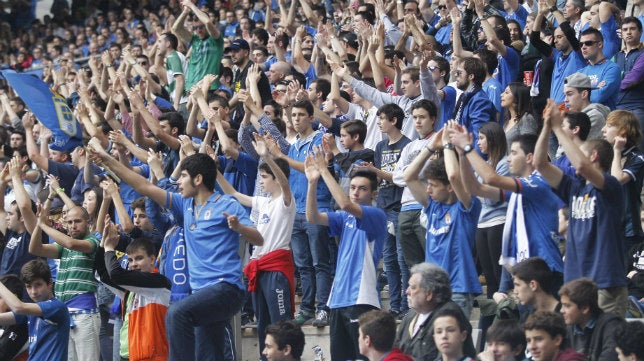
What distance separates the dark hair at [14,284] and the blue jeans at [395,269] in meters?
3.15

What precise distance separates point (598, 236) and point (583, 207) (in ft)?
0.71

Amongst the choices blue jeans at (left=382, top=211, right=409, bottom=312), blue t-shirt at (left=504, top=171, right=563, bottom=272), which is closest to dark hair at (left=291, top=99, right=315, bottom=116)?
blue jeans at (left=382, top=211, right=409, bottom=312)

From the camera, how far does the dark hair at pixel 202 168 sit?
8820 mm

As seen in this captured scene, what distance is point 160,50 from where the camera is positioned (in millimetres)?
17281

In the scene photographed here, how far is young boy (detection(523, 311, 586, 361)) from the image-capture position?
22.1 feet

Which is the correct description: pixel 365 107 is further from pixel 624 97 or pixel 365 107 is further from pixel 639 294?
pixel 639 294

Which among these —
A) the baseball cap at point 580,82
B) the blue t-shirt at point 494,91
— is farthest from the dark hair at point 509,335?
the blue t-shirt at point 494,91

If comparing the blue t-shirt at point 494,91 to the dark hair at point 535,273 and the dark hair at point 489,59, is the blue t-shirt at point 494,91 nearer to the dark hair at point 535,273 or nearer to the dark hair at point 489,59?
the dark hair at point 489,59

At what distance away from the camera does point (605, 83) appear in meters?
11.0

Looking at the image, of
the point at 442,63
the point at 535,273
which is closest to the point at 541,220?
the point at 535,273

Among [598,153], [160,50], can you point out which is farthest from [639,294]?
[160,50]

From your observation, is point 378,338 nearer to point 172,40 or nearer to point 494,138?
point 494,138

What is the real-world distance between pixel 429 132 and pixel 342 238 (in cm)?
167

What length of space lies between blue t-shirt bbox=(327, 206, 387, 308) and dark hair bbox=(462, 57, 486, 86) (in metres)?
2.62
